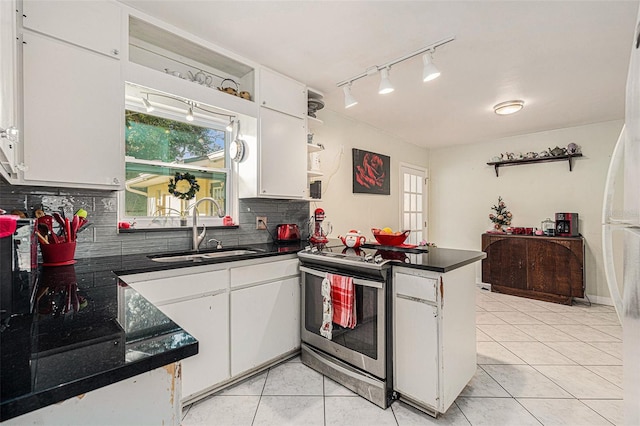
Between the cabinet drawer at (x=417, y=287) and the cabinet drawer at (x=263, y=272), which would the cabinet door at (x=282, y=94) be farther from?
the cabinet drawer at (x=417, y=287)

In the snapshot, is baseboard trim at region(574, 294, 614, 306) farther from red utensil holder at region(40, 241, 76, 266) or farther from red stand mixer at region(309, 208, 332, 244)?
red utensil holder at region(40, 241, 76, 266)

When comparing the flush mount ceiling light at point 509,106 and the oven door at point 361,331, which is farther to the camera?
the flush mount ceiling light at point 509,106

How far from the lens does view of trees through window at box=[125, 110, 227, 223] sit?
84.4 inches

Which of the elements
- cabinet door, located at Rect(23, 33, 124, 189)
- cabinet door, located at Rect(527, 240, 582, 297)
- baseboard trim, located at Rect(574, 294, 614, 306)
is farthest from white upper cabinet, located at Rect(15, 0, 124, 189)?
baseboard trim, located at Rect(574, 294, 614, 306)

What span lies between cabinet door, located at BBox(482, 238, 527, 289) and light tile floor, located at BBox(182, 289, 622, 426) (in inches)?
53.6

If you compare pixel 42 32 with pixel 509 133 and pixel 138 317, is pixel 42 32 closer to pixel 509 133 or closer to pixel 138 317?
pixel 138 317

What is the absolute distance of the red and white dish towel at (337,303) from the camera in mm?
1882

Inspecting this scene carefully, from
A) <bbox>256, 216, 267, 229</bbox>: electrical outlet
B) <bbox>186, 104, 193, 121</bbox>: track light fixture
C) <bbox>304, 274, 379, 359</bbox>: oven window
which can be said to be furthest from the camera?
<bbox>256, 216, 267, 229</bbox>: electrical outlet

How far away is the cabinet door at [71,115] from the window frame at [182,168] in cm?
16

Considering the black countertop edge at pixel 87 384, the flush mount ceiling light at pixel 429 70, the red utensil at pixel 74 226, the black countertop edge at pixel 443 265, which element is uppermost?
the flush mount ceiling light at pixel 429 70

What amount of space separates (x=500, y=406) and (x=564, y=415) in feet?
1.12

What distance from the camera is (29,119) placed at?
4.81 feet

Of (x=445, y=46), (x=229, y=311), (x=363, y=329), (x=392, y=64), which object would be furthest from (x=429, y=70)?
(x=229, y=311)

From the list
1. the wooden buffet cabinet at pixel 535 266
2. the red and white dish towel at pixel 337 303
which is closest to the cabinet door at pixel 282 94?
the red and white dish towel at pixel 337 303
